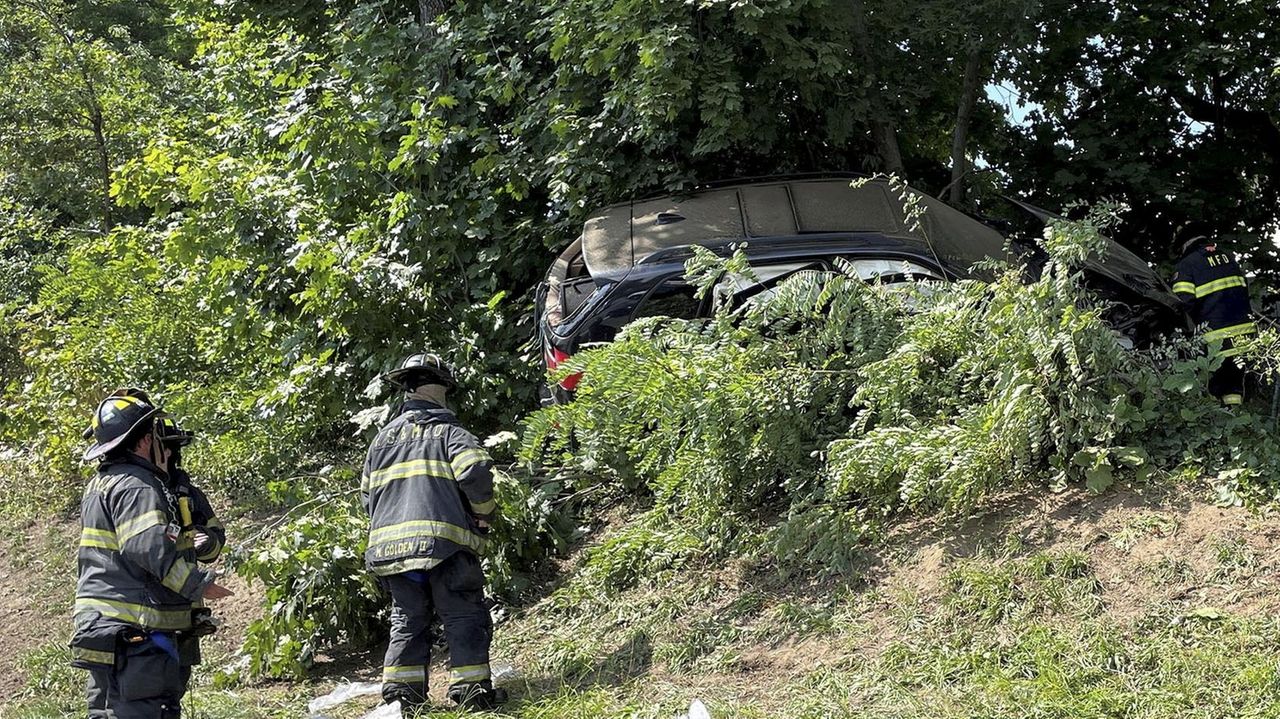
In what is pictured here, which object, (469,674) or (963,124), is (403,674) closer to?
(469,674)

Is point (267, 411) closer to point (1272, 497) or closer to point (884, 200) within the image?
point (884, 200)

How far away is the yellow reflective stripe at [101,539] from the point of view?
14.8 feet

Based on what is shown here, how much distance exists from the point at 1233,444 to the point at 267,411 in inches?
247

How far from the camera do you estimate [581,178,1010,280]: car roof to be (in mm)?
7520

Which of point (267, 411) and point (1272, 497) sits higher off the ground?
point (267, 411)

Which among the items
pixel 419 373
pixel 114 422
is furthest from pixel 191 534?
pixel 419 373

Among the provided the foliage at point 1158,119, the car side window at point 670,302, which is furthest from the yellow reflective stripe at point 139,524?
the foliage at point 1158,119

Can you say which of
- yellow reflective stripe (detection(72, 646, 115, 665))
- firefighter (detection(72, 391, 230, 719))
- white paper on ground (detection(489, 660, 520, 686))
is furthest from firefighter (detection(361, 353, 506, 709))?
yellow reflective stripe (detection(72, 646, 115, 665))

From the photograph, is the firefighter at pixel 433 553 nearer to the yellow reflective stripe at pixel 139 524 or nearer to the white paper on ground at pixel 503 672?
the white paper on ground at pixel 503 672

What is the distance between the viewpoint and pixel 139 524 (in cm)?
444

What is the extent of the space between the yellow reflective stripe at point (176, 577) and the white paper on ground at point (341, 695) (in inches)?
54.2

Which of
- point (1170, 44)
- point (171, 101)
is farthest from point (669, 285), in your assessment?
point (171, 101)

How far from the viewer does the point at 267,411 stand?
344 inches

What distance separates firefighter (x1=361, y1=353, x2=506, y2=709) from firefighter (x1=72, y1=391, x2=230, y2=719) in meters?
0.82
